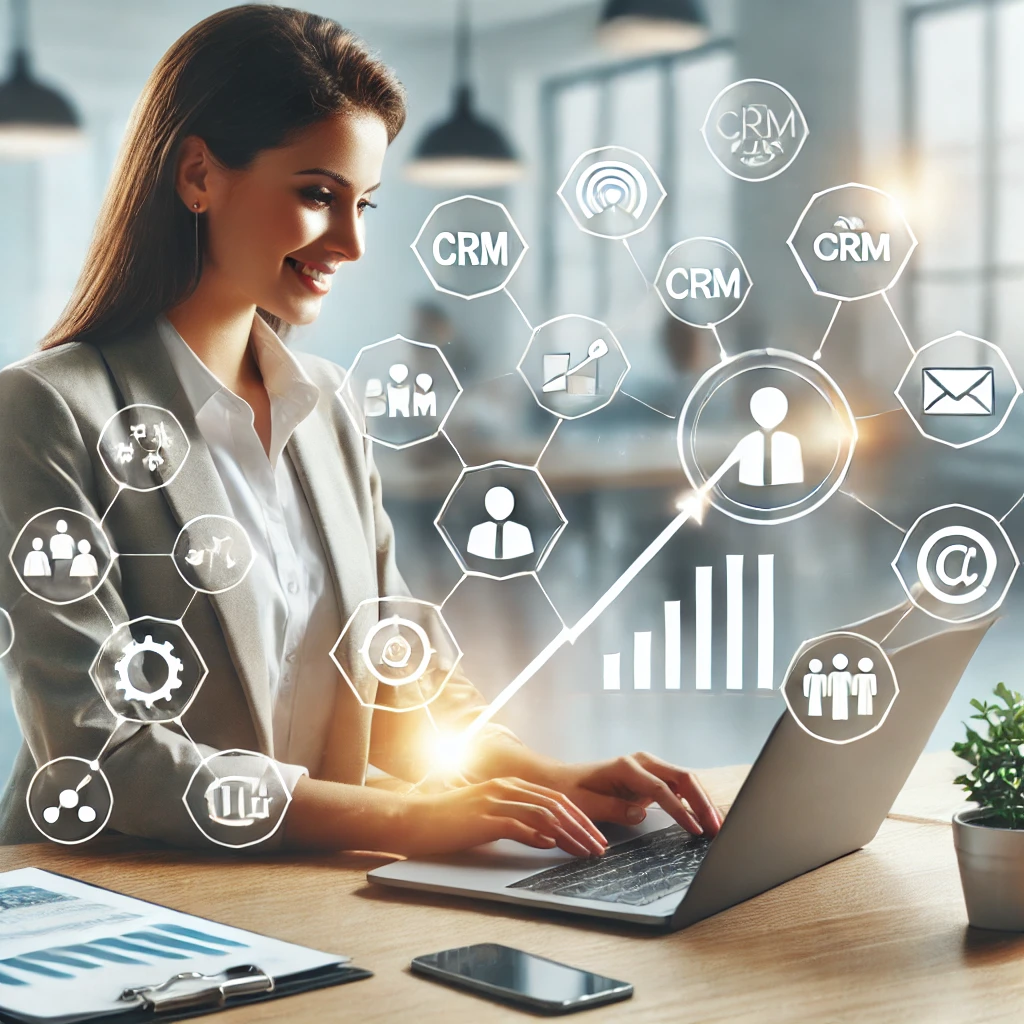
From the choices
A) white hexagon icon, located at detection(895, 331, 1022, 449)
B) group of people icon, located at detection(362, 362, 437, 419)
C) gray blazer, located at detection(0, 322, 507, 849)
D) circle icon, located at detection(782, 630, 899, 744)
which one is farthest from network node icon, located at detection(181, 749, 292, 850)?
white hexagon icon, located at detection(895, 331, 1022, 449)

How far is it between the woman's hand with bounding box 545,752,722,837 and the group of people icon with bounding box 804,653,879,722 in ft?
0.42

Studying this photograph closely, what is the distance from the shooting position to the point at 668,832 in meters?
1.10

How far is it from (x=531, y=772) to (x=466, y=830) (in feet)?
0.63

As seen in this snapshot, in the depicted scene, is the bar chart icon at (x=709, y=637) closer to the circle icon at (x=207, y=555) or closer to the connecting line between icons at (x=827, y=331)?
the connecting line between icons at (x=827, y=331)

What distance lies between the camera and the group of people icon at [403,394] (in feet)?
3.91

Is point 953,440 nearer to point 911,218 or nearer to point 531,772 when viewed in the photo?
point 911,218

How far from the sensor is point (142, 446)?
3.91ft

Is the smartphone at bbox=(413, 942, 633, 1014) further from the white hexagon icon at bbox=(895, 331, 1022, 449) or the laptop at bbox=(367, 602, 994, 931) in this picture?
the white hexagon icon at bbox=(895, 331, 1022, 449)

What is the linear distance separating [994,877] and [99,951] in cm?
58

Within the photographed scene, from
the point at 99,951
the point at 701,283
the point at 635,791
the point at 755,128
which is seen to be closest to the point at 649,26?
the point at 755,128

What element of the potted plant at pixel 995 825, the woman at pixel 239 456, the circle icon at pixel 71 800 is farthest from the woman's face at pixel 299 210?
the potted plant at pixel 995 825

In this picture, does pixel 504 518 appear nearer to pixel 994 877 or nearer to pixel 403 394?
pixel 403 394

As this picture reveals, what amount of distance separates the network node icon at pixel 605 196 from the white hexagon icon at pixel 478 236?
0.06m

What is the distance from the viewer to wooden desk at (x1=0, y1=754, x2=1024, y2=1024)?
711 millimetres
